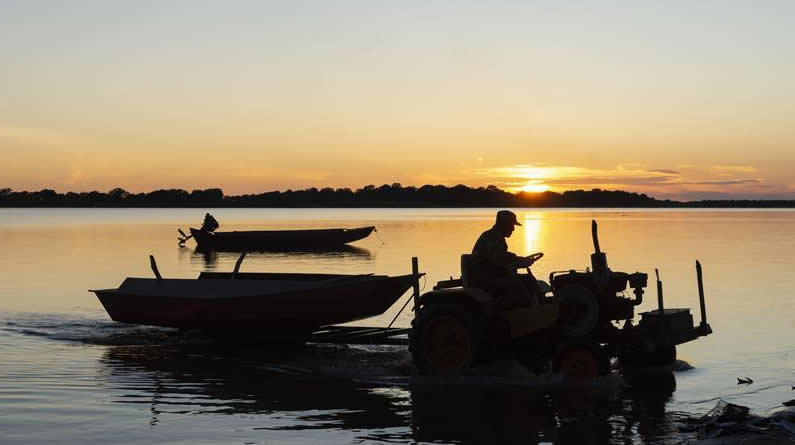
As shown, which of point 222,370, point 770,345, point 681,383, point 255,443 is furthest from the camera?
point 770,345

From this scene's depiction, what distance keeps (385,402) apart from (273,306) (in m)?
4.22

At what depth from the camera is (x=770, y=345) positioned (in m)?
14.6

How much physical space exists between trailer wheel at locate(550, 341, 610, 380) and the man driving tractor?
0.66m

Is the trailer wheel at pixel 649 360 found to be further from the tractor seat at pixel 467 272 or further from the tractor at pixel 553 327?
the tractor seat at pixel 467 272

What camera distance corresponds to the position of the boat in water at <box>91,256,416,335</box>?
13.8m

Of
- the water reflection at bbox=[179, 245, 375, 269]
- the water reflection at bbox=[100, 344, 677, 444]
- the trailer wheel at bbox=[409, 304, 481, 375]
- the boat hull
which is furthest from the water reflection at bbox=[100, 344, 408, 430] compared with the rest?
the water reflection at bbox=[179, 245, 375, 269]

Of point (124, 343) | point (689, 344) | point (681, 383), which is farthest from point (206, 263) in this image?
point (681, 383)

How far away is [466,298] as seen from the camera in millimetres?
10484

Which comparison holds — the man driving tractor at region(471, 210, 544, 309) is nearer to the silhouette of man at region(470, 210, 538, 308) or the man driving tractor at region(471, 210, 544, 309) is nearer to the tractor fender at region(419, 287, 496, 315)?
the silhouette of man at region(470, 210, 538, 308)

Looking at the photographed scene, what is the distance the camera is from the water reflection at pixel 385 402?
8.59 meters

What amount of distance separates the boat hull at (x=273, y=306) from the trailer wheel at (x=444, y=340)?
3.21 meters

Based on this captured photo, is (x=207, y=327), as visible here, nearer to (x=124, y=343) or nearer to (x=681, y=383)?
(x=124, y=343)

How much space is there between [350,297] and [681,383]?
5.06 meters

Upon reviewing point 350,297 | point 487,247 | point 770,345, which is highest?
point 487,247
